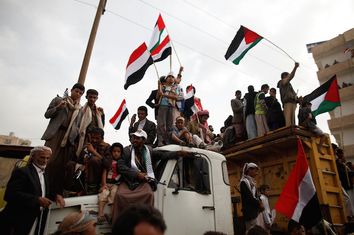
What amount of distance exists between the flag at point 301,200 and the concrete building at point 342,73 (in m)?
22.4

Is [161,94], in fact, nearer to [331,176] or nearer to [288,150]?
[288,150]

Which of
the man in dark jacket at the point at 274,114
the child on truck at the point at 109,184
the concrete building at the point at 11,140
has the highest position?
the concrete building at the point at 11,140

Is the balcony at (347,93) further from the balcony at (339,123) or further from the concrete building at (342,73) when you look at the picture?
the balcony at (339,123)

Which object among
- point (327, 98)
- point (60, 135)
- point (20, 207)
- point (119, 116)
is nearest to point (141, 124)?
point (60, 135)

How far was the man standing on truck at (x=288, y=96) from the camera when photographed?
22.2 feet

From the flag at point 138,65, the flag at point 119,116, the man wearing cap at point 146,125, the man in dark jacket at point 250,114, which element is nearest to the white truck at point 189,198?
the man wearing cap at point 146,125

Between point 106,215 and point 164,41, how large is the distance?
20.2 feet

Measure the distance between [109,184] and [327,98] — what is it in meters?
6.44

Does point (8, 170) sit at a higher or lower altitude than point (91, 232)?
higher

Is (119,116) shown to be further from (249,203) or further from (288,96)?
(249,203)

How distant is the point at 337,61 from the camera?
2808 cm

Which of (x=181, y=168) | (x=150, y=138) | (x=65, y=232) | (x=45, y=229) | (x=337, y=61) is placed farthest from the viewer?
(x=337, y=61)

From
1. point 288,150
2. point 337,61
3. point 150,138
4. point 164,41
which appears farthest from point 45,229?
point 337,61

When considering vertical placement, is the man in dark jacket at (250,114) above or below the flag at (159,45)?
below
